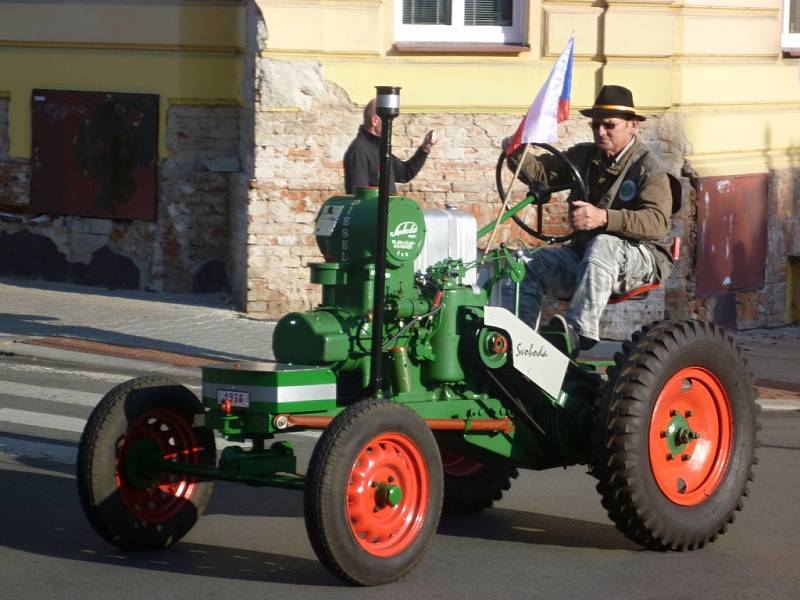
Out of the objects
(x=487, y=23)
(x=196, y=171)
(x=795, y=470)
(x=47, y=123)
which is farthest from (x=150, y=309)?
(x=795, y=470)

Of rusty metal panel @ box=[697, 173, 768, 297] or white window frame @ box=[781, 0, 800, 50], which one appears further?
white window frame @ box=[781, 0, 800, 50]

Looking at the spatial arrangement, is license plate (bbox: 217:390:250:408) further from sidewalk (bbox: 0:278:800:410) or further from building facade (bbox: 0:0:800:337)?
building facade (bbox: 0:0:800:337)

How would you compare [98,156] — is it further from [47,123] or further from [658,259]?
[658,259]

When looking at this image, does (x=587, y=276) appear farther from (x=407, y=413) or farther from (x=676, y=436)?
(x=407, y=413)

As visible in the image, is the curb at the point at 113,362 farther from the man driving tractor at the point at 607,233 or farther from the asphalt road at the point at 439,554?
the man driving tractor at the point at 607,233

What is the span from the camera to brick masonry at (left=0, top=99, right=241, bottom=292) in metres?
14.1

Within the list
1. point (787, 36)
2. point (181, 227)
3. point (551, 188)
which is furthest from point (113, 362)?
point (787, 36)

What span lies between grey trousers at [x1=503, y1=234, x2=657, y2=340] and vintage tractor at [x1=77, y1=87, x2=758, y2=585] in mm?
154

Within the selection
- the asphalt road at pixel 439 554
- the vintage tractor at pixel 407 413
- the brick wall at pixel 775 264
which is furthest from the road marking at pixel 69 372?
the brick wall at pixel 775 264

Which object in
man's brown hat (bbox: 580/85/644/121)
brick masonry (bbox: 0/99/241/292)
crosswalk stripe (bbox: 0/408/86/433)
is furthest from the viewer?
brick masonry (bbox: 0/99/241/292)

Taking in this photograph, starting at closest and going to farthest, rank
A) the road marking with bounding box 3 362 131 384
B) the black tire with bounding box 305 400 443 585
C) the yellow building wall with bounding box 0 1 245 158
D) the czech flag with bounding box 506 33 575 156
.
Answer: the black tire with bounding box 305 400 443 585 < the czech flag with bounding box 506 33 575 156 < the road marking with bounding box 3 362 131 384 < the yellow building wall with bounding box 0 1 245 158

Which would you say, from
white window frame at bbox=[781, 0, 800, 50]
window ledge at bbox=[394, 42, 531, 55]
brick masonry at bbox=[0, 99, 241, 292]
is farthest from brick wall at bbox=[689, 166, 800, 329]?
brick masonry at bbox=[0, 99, 241, 292]

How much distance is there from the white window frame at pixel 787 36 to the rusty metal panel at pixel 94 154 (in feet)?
18.5

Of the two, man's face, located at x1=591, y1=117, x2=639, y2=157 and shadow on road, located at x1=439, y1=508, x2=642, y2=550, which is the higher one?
man's face, located at x1=591, y1=117, x2=639, y2=157
